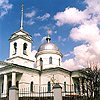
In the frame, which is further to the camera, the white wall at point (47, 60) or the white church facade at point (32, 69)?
the white wall at point (47, 60)

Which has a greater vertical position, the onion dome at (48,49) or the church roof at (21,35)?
the church roof at (21,35)

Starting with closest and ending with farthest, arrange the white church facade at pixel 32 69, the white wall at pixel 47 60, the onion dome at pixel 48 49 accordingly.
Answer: the white church facade at pixel 32 69 < the white wall at pixel 47 60 < the onion dome at pixel 48 49

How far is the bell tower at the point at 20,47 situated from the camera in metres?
39.1

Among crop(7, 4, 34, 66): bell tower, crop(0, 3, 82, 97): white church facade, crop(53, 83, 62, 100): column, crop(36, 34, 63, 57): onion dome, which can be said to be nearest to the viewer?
crop(53, 83, 62, 100): column

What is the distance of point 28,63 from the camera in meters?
40.2

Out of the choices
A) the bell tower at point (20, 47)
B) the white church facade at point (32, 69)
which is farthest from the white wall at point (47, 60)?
the bell tower at point (20, 47)

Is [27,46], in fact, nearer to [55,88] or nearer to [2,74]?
[2,74]

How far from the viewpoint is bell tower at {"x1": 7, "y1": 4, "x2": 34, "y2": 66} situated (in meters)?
39.1

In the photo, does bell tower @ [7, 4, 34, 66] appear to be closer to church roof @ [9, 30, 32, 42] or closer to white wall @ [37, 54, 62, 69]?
church roof @ [9, 30, 32, 42]

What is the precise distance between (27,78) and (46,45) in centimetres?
761

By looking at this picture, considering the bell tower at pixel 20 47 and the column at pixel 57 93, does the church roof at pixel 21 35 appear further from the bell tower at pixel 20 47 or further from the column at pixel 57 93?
the column at pixel 57 93

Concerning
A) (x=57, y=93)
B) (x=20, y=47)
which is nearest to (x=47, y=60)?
(x=20, y=47)

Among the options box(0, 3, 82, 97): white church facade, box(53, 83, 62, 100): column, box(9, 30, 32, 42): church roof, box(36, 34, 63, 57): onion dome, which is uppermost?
box(9, 30, 32, 42): church roof

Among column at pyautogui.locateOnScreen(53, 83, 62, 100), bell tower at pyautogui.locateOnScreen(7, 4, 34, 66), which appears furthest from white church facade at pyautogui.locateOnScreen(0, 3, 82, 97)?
column at pyautogui.locateOnScreen(53, 83, 62, 100)
